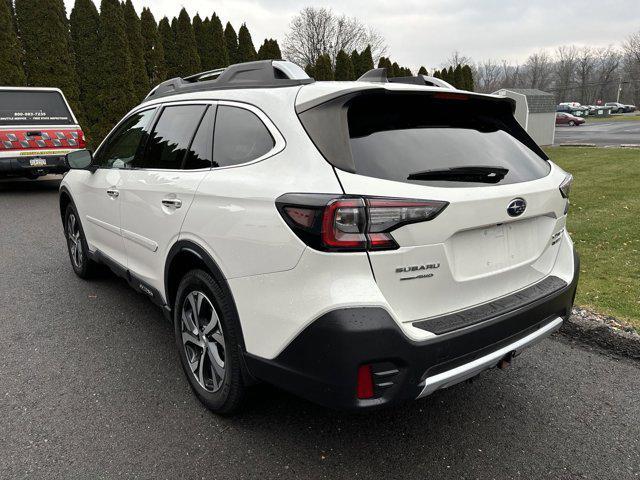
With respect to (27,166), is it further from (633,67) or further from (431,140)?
(633,67)

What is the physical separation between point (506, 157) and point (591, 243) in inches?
147

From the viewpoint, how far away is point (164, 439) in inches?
99.3

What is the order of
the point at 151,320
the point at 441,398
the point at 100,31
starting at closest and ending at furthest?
the point at 441,398 < the point at 151,320 < the point at 100,31

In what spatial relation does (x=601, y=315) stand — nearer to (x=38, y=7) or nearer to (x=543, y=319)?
(x=543, y=319)

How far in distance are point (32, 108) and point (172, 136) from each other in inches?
349

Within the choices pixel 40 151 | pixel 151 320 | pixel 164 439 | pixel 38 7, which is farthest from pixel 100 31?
pixel 164 439

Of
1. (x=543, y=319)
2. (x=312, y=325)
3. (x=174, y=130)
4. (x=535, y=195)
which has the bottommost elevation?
(x=543, y=319)

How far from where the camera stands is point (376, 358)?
6.17 feet

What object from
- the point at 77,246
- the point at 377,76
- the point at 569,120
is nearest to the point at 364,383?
the point at 377,76

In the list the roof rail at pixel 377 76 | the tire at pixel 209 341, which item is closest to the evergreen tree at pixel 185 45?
the tire at pixel 209 341

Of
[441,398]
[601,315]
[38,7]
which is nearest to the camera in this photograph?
[441,398]

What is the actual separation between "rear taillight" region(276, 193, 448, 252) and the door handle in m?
1.11

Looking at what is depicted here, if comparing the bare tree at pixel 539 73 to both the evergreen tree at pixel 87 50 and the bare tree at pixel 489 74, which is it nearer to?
the bare tree at pixel 489 74

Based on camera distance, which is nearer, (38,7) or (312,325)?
(312,325)
